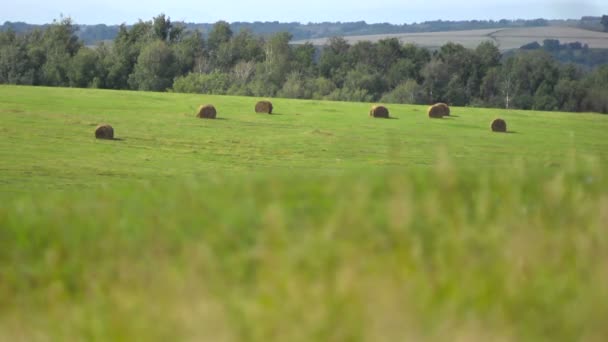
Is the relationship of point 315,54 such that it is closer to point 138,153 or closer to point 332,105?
point 332,105

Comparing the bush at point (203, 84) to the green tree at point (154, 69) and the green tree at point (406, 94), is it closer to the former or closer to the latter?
the green tree at point (154, 69)

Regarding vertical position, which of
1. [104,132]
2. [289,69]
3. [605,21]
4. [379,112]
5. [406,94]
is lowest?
[406,94]

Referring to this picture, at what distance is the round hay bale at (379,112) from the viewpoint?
132 ft

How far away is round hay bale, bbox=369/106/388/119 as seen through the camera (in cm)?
4019

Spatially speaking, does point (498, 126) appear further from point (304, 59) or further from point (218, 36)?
point (218, 36)

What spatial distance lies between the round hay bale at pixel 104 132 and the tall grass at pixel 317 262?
23512mm

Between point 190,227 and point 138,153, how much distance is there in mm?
22413

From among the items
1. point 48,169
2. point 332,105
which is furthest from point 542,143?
point 48,169

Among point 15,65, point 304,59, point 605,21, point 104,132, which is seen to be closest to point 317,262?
point 104,132

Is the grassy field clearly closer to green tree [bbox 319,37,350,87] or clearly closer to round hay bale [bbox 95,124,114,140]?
round hay bale [bbox 95,124,114,140]

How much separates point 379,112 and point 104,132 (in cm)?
1293

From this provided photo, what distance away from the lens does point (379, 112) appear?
40.2 metres

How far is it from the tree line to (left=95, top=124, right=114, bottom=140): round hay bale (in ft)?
159

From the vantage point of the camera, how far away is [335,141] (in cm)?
3200
